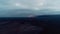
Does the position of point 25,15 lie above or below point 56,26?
above

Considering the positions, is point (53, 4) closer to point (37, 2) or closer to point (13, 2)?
point (37, 2)

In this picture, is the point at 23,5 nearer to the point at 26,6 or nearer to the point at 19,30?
the point at 26,6

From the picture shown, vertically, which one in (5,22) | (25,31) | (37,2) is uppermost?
(37,2)

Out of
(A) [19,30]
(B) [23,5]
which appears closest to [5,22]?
(A) [19,30]

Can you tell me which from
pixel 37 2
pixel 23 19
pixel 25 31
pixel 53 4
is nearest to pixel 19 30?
pixel 25 31

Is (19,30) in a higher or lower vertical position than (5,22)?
lower

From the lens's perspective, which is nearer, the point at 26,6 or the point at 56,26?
the point at 26,6

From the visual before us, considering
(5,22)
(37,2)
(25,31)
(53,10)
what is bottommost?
(25,31)
